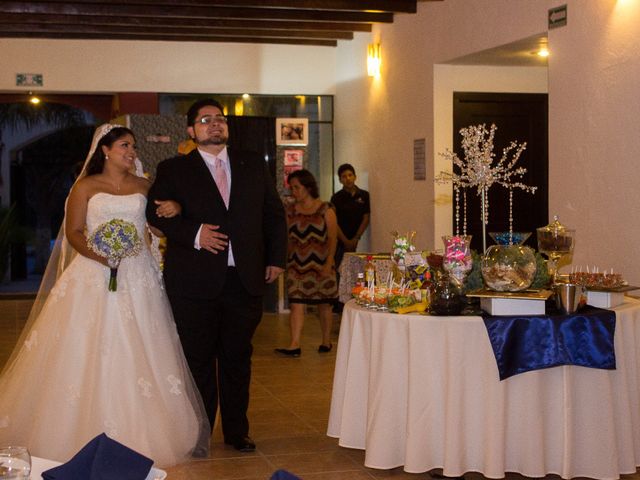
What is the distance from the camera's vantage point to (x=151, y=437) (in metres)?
5.03

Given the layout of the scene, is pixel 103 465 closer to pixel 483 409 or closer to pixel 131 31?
pixel 483 409

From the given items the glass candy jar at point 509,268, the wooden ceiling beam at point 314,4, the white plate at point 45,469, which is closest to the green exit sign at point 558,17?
the wooden ceiling beam at point 314,4

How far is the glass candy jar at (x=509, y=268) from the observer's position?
463 cm

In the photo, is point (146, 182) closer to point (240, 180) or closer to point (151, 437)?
point (240, 180)

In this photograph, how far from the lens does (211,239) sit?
16.5 feet

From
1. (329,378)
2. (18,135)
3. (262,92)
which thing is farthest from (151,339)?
(18,135)

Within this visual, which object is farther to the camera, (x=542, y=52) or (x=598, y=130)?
(x=542, y=52)

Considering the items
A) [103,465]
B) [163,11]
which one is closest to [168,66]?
[163,11]

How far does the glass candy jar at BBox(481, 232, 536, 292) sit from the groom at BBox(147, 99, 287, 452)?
3.76ft

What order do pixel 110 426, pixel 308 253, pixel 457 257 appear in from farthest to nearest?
pixel 308 253, pixel 110 426, pixel 457 257

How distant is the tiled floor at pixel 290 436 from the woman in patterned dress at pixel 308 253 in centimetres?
45

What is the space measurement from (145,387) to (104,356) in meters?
0.26

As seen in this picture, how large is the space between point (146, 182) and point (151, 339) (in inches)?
36.1

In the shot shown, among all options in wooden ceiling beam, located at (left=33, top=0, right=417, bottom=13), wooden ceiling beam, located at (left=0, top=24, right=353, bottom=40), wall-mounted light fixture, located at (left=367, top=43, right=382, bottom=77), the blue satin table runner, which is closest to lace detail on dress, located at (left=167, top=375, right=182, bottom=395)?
the blue satin table runner
